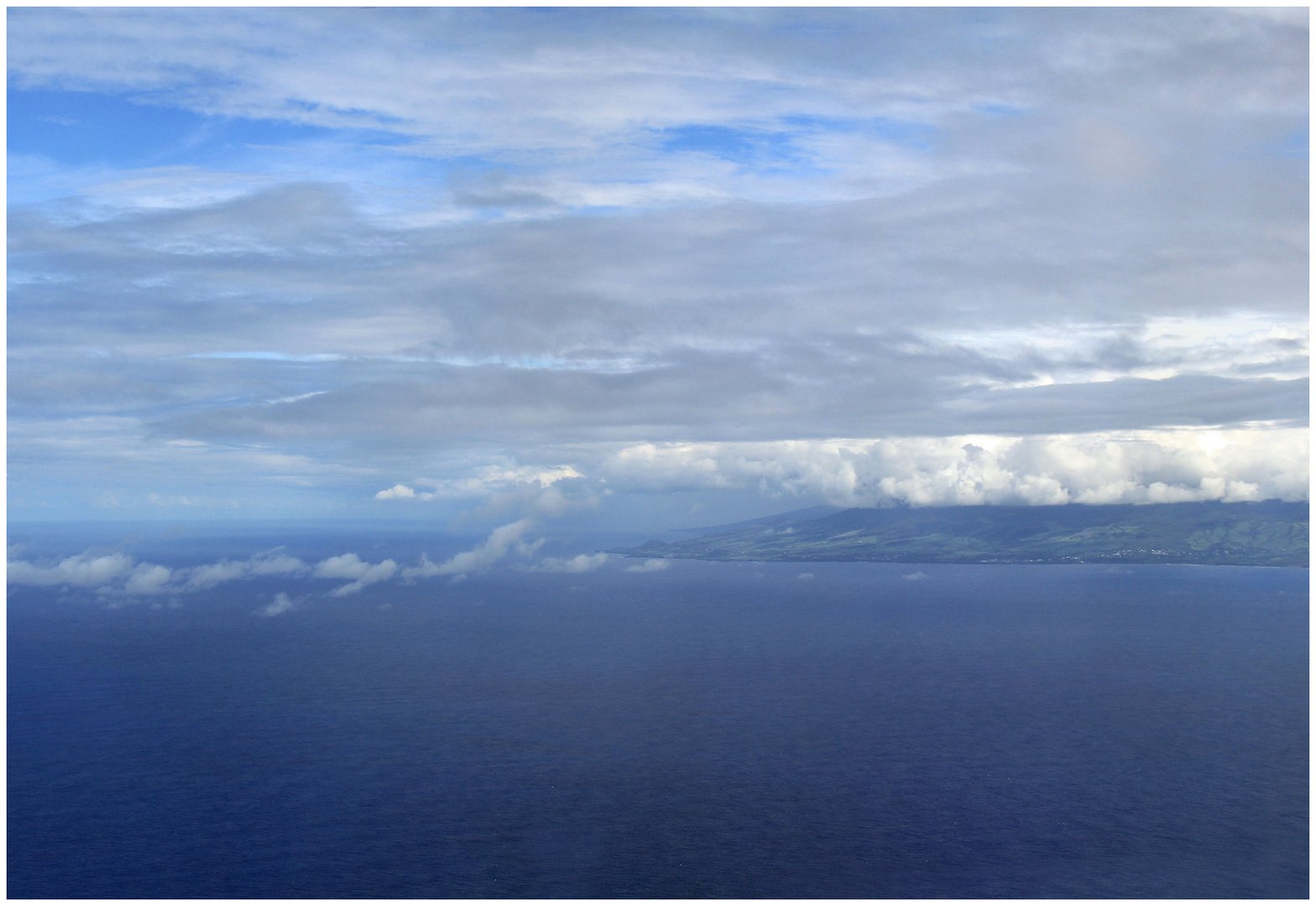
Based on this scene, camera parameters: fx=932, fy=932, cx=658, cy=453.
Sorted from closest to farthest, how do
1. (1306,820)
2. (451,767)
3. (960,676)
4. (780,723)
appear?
(1306,820) → (451,767) → (780,723) → (960,676)

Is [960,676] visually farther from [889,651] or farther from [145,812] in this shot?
[145,812]

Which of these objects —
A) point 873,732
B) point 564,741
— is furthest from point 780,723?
point 564,741

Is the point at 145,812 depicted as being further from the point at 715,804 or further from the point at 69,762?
the point at 715,804

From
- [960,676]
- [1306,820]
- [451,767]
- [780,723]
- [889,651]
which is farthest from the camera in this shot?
[889,651]

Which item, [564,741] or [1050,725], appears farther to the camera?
[1050,725]

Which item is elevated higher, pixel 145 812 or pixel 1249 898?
pixel 145 812

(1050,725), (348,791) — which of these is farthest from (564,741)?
(1050,725)
